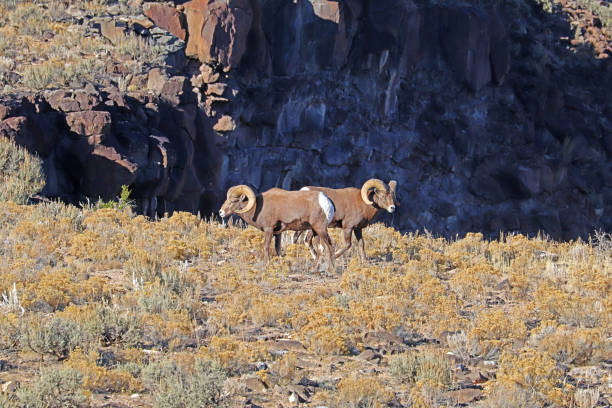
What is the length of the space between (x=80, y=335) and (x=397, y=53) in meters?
33.6

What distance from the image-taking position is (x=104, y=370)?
6379 mm

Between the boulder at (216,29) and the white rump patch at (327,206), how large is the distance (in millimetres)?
19518

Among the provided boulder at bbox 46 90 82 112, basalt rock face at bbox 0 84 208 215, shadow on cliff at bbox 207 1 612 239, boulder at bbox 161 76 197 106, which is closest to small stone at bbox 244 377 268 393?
basalt rock face at bbox 0 84 208 215

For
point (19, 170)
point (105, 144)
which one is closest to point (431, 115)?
point (105, 144)

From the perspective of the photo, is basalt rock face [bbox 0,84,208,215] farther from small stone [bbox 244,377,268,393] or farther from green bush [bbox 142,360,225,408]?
small stone [bbox 244,377,268,393]

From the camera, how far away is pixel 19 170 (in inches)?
650

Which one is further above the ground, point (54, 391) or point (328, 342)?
point (328, 342)

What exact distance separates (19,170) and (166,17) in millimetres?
13978

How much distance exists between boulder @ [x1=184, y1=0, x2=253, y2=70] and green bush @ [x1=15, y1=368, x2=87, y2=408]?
24292 millimetres

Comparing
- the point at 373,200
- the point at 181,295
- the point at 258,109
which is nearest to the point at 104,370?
the point at 181,295

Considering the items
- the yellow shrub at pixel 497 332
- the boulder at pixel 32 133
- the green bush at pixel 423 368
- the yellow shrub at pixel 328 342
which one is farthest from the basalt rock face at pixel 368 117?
the green bush at pixel 423 368

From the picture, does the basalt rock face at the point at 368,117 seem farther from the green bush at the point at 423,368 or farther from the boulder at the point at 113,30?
the green bush at the point at 423,368

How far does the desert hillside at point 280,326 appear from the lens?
6.42 metres

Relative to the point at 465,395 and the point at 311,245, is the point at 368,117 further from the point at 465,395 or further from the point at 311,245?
the point at 465,395
